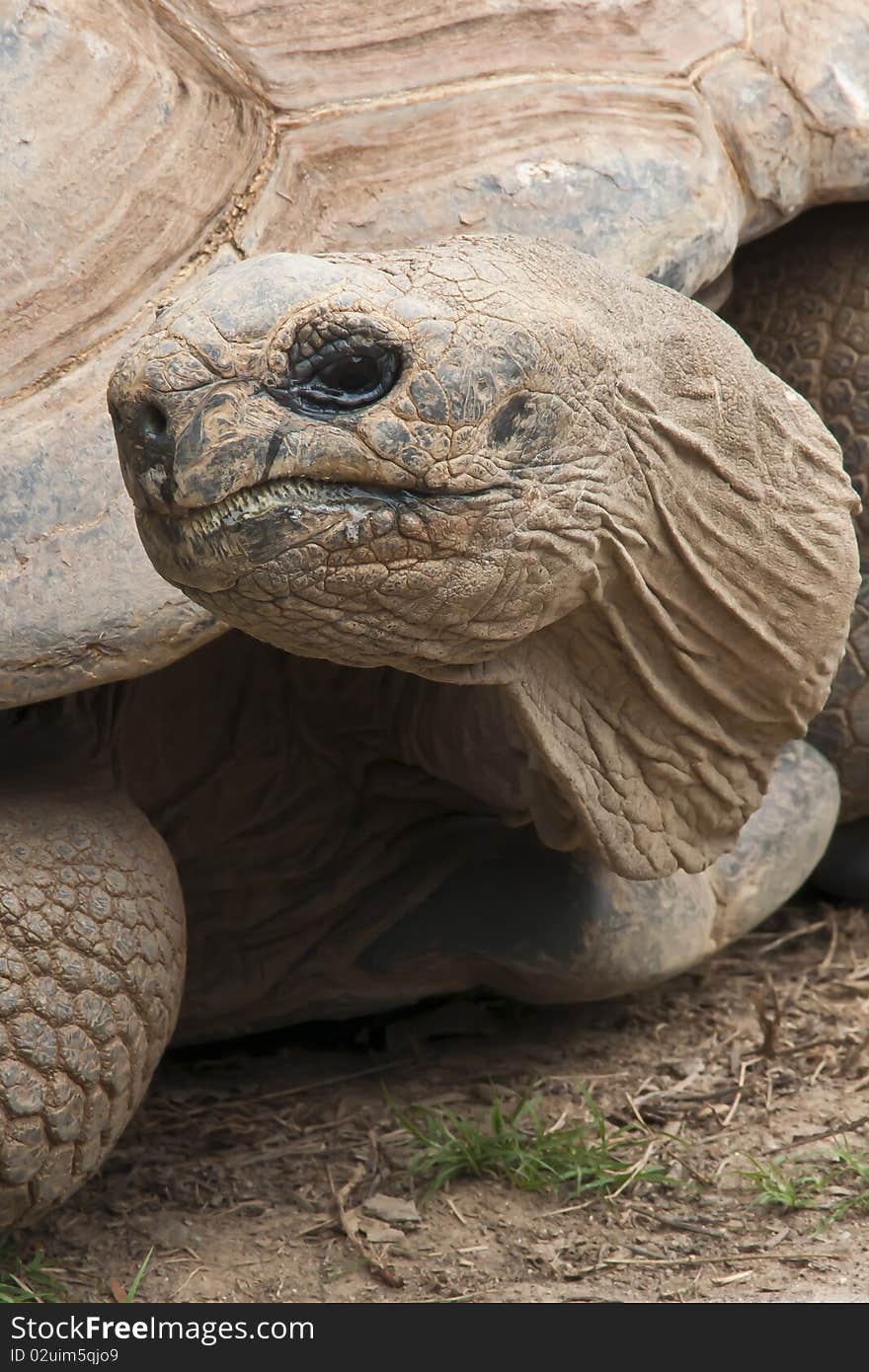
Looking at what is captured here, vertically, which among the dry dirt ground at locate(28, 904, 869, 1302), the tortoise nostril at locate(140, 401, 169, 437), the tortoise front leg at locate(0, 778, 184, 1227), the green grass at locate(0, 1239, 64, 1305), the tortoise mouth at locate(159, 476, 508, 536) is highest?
the tortoise nostril at locate(140, 401, 169, 437)

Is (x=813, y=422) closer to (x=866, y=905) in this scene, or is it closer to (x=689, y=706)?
(x=689, y=706)

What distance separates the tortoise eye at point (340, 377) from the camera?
168 centimetres

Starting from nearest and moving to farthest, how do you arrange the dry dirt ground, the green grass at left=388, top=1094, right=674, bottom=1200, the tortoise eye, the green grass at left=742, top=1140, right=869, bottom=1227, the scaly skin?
1. the tortoise eye
2. the dry dirt ground
3. the green grass at left=742, top=1140, right=869, bottom=1227
4. the green grass at left=388, top=1094, right=674, bottom=1200
5. the scaly skin

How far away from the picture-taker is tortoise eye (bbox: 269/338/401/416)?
1.68 m

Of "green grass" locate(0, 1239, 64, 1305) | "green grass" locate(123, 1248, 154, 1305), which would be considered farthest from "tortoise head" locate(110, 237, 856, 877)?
"green grass" locate(0, 1239, 64, 1305)

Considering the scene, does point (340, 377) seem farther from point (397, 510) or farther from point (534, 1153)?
point (534, 1153)

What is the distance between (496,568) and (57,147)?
0.99 metres

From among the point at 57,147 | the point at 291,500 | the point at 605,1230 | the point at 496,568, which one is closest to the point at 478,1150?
the point at 605,1230

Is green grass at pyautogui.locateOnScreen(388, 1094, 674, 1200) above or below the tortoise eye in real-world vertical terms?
below

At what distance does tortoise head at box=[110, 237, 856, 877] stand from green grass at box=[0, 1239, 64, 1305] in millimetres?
889

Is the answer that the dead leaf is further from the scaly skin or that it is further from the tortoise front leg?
the scaly skin

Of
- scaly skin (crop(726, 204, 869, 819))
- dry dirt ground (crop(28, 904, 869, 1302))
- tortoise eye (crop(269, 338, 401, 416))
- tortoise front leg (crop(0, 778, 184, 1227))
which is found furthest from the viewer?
scaly skin (crop(726, 204, 869, 819))

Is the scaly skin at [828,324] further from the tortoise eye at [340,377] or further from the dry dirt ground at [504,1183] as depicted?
the tortoise eye at [340,377]

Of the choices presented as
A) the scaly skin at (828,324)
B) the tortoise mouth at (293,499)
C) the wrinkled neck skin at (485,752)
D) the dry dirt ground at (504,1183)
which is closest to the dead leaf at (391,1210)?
the dry dirt ground at (504,1183)
